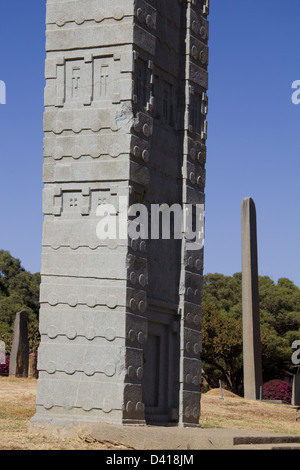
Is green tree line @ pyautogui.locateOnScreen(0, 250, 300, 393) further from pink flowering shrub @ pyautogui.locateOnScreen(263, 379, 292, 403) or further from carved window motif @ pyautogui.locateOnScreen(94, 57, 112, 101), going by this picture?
carved window motif @ pyautogui.locateOnScreen(94, 57, 112, 101)

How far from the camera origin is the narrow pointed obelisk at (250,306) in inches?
1056

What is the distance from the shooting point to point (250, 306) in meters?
26.9

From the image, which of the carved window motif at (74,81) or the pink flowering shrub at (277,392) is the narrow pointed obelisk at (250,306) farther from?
the carved window motif at (74,81)

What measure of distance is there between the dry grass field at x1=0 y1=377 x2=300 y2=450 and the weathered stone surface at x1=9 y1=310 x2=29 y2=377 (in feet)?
11.0

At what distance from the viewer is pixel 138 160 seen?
39.6 feet

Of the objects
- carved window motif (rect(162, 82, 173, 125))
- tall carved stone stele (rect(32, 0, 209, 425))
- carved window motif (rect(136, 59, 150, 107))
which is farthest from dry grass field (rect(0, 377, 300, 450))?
carved window motif (rect(162, 82, 173, 125))

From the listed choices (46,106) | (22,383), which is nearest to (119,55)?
(46,106)

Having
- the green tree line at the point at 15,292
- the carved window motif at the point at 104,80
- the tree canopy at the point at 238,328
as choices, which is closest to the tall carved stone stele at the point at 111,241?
the carved window motif at the point at 104,80

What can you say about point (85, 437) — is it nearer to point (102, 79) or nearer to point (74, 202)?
point (74, 202)

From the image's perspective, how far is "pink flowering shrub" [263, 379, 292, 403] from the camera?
2925 centimetres

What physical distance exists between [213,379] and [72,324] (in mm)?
29814

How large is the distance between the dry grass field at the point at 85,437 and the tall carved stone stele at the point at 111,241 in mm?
595

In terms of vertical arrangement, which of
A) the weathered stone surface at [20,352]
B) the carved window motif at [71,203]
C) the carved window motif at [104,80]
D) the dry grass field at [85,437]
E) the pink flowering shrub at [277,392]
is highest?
the carved window motif at [104,80]

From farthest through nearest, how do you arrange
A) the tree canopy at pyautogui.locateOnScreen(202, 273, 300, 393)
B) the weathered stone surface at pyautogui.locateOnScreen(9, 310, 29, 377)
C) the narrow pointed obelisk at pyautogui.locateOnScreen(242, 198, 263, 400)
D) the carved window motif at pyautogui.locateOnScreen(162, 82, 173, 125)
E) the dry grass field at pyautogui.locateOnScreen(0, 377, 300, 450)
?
the tree canopy at pyautogui.locateOnScreen(202, 273, 300, 393), the narrow pointed obelisk at pyautogui.locateOnScreen(242, 198, 263, 400), the weathered stone surface at pyautogui.locateOnScreen(9, 310, 29, 377), the carved window motif at pyautogui.locateOnScreen(162, 82, 173, 125), the dry grass field at pyautogui.locateOnScreen(0, 377, 300, 450)
